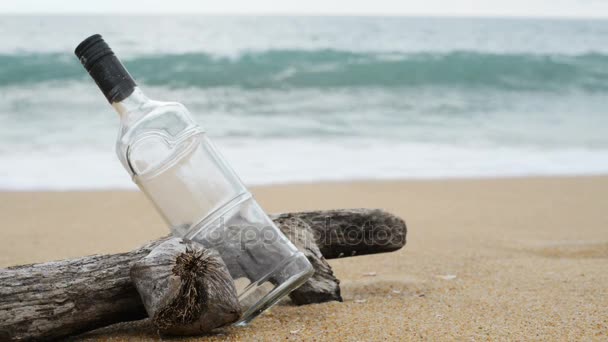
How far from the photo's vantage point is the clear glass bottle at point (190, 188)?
1.77 m

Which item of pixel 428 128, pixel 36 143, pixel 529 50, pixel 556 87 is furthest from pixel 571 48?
pixel 36 143

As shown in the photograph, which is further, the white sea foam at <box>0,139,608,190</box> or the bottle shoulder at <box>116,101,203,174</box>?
the white sea foam at <box>0,139,608,190</box>

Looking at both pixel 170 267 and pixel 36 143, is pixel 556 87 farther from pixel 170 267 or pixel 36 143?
pixel 170 267

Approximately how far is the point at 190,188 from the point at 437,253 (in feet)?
6.38

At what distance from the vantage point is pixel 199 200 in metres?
1.77

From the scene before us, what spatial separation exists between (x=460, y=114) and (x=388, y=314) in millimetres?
8154

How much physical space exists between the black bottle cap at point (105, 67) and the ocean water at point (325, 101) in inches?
146

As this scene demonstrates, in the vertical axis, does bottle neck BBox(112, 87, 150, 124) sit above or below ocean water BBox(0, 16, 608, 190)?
below

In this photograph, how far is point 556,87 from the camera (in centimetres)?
1307

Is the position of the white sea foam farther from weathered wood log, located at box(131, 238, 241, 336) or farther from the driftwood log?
weathered wood log, located at box(131, 238, 241, 336)

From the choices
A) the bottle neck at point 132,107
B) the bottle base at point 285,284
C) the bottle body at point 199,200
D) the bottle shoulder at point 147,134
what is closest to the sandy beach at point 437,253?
the bottle base at point 285,284

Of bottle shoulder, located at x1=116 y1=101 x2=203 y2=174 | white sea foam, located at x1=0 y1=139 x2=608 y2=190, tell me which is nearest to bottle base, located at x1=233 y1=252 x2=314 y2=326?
bottle shoulder, located at x1=116 y1=101 x2=203 y2=174

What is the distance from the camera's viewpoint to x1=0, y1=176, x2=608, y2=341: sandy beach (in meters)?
1.96

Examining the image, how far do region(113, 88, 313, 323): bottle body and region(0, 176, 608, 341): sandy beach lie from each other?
0.62 ft
